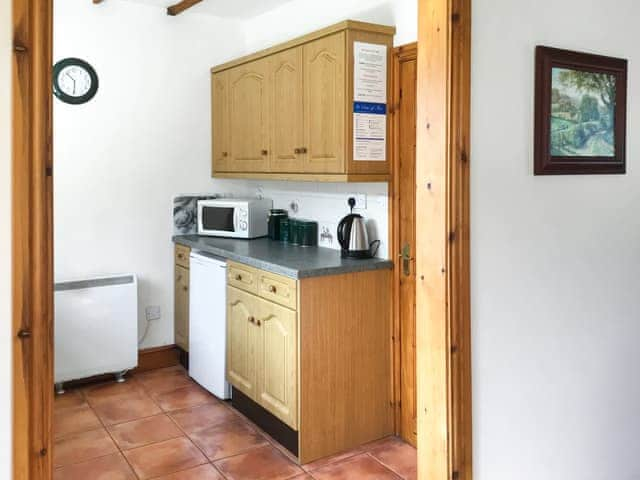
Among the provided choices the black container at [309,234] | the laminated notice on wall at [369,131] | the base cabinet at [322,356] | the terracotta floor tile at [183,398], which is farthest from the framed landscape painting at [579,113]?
the terracotta floor tile at [183,398]

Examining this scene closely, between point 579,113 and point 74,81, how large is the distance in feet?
10.3

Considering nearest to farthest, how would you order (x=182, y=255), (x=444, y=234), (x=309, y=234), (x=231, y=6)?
(x=444, y=234) → (x=309, y=234) → (x=231, y=6) → (x=182, y=255)

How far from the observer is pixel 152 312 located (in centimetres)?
439

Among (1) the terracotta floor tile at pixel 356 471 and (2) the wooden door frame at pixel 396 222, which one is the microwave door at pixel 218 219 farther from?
(1) the terracotta floor tile at pixel 356 471

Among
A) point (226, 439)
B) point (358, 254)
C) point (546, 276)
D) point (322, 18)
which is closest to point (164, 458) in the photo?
point (226, 439)

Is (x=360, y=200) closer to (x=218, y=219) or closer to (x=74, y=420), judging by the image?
(x=218, y=219)

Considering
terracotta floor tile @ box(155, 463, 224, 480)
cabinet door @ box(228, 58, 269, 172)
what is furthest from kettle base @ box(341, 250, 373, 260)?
terracotta floor tile @ box(155, 463, 224, 480)

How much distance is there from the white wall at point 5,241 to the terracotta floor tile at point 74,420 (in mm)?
2301

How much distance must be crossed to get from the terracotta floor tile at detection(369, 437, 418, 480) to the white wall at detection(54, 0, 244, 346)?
1963 mm

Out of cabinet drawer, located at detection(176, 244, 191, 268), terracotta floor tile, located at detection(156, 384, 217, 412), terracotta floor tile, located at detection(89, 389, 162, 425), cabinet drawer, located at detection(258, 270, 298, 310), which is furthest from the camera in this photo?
cabinet drawer, located at detection(176, 244, 191, 268)

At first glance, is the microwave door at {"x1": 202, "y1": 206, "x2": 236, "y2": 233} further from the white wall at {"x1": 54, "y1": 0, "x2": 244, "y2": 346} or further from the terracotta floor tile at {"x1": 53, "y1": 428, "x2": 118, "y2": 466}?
the terracotta floor tile at {"x1": 53, "y1": 428, "x2": 118, "y2": 466}

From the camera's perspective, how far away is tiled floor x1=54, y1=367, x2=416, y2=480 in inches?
115

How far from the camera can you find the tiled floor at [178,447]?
2920 millimetres

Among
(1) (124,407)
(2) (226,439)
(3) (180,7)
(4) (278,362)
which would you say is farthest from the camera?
(3) (180,7)
